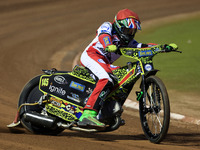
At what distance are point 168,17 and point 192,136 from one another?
13962 millimetres

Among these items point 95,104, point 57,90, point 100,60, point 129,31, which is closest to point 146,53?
point 129,31

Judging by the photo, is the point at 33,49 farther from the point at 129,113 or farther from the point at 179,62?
the point at 129,113

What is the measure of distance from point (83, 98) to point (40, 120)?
760mm

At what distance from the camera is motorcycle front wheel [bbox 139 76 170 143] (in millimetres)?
6359

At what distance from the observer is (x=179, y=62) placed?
13898mm

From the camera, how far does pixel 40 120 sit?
280 inches

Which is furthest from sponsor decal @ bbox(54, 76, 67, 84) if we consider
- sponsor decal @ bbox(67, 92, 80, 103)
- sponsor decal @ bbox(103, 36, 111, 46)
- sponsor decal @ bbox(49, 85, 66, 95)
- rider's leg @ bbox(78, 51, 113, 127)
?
sponsor decal @ bbox(103, 36, 111, 46)

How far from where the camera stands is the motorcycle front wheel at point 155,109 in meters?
6.36

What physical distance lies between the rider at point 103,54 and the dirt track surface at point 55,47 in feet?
1.52

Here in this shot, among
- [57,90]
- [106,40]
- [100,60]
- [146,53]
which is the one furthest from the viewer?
[57,90]

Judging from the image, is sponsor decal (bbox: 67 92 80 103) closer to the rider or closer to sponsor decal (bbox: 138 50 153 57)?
the rider

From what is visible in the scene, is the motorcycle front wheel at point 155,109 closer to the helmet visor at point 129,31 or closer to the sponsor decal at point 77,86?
the helmet visor at point 129,31

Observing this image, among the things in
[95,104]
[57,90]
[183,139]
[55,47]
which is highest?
[57,90]

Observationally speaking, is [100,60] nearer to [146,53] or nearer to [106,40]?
[106,40]
